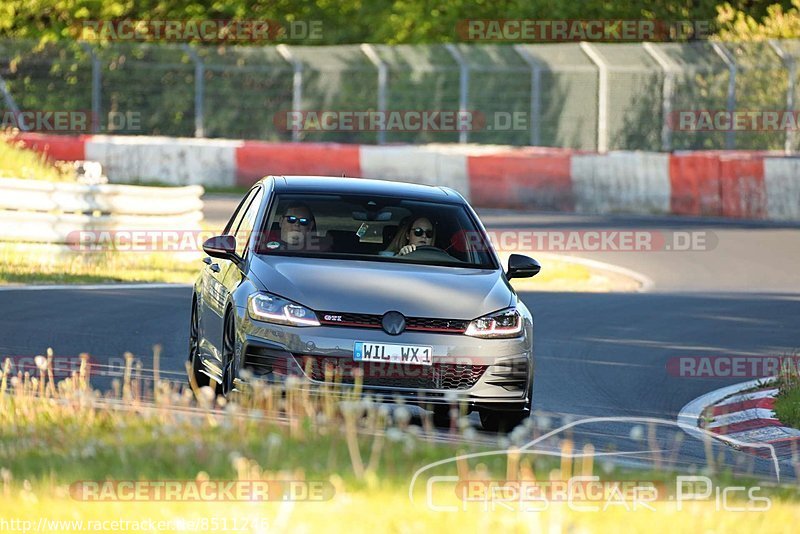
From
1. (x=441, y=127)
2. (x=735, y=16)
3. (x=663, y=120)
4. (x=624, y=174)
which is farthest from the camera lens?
(x=735, y=16)

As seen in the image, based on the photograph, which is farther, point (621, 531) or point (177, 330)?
point (177, 330)

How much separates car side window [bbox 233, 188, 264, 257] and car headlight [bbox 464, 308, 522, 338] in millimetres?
1855

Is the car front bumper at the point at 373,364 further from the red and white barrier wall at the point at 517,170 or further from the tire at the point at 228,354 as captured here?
the red and white barrier wall at the point at 517,170

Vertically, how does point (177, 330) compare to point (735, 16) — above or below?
below

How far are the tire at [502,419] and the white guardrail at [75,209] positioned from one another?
987cm

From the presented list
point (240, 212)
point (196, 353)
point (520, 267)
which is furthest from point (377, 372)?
point (240, 212)

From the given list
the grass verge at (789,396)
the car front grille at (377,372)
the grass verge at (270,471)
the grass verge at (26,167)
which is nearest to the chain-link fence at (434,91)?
the grass verge at (26,167)

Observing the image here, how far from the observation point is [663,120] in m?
31.8

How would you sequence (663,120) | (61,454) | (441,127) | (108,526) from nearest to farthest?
(108,526) → (61,454) → (663,120) → (441,127)

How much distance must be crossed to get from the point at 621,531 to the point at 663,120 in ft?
86.1

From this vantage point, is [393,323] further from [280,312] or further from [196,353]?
[196,353]

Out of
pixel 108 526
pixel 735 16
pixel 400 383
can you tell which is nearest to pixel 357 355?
pixel 400 383

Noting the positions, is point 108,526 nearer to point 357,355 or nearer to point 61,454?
point 61,454

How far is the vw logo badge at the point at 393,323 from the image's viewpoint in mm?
9812
